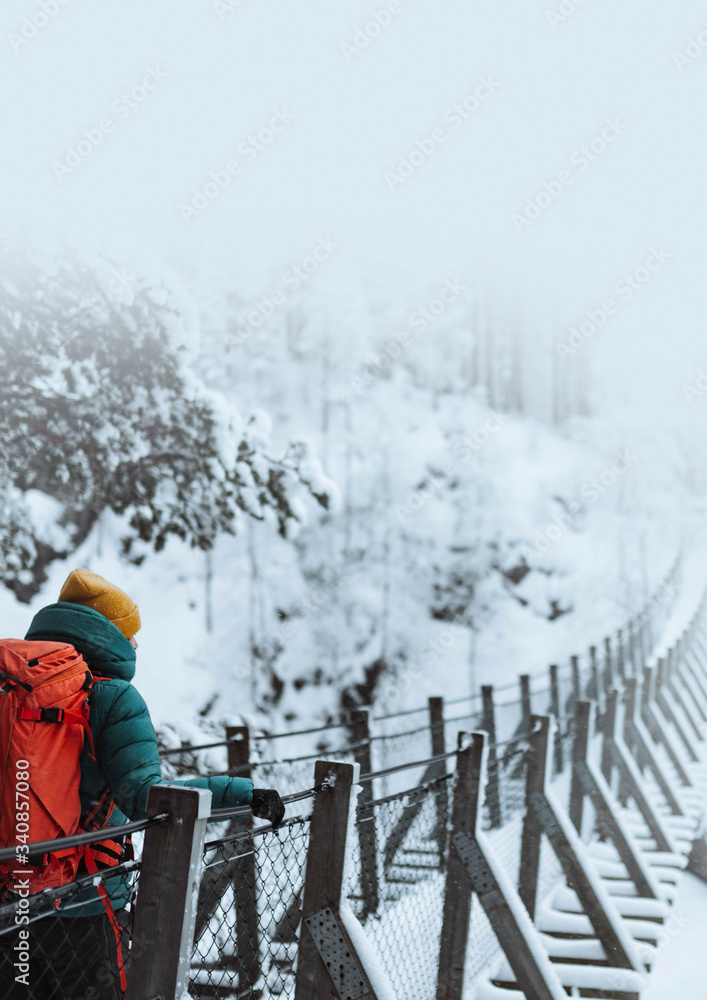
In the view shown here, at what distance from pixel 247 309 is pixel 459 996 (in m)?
37.0

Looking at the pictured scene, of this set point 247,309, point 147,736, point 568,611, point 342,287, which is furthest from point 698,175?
point 147,736

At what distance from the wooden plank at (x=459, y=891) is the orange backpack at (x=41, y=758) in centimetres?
160

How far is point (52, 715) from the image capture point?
5.23 ft

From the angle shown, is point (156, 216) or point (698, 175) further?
point (698, 175)

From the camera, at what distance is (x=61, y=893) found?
1357 mm

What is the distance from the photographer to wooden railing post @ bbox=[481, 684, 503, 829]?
391 cm

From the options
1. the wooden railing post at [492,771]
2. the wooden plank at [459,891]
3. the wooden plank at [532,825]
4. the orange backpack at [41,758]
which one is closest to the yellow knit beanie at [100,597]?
the orange backpack at [41,758]

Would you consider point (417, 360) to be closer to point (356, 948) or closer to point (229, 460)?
point (229, 460)

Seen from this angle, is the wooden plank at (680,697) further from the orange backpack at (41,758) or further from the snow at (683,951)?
the orange backpack at (41,758)

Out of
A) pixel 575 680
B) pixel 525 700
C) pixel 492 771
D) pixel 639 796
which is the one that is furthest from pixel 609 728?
pixel 492 771

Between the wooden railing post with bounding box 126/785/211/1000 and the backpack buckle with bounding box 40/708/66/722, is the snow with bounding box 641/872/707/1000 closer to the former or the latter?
the wooden railing post with bounding box 126/785/211/1000

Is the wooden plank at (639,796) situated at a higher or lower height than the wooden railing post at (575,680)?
lower

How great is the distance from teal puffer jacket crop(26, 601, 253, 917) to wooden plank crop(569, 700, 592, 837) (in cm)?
348

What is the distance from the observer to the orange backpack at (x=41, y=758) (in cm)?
155
